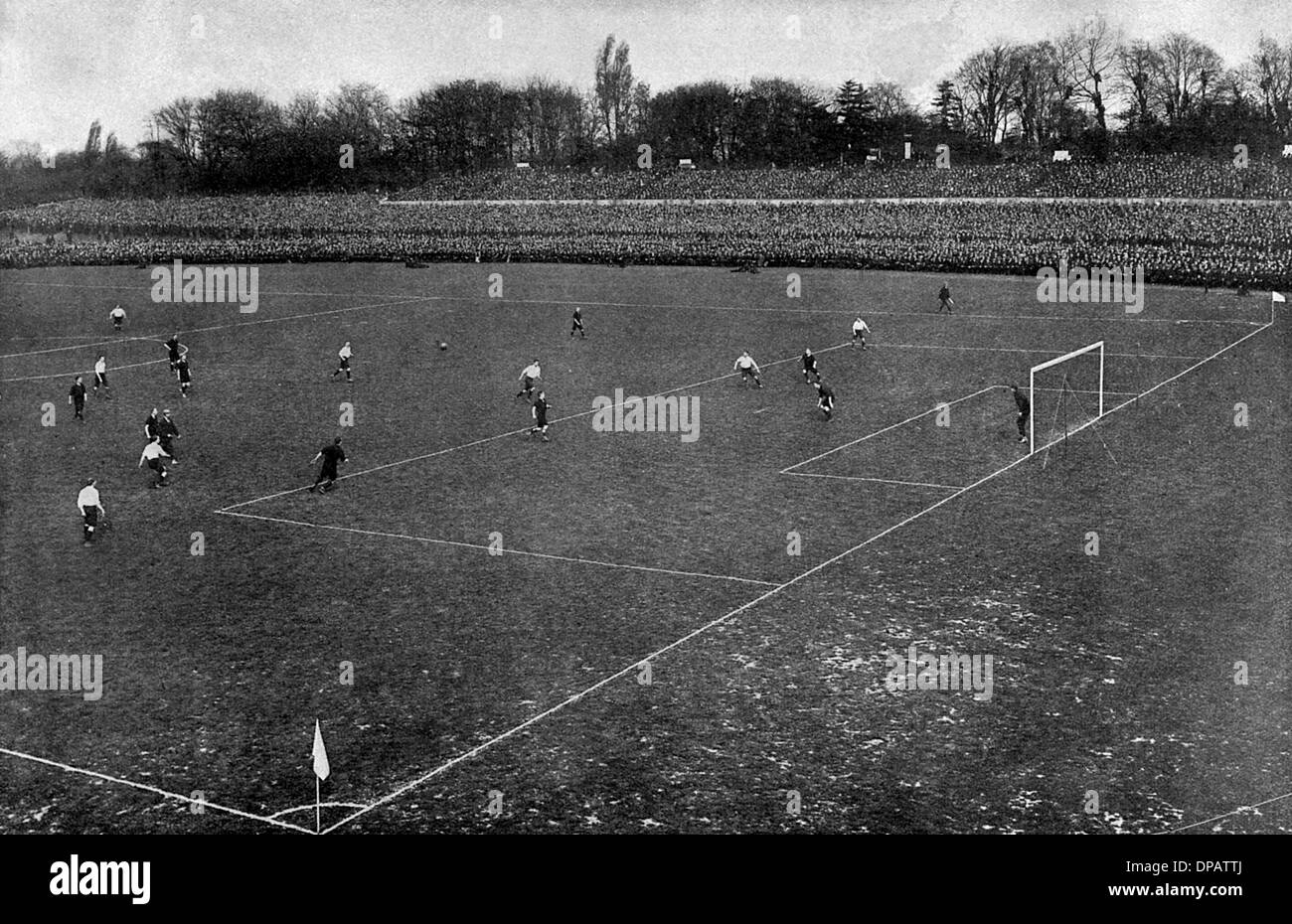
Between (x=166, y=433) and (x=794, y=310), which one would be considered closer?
(x=166, y=433)

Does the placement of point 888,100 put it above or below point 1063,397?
above

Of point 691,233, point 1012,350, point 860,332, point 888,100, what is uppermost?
point 888,100

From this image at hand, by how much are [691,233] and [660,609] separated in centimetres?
7151

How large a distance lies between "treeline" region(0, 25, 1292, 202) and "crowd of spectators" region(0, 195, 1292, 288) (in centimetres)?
412

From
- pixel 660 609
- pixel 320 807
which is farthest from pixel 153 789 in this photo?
pixel 660 609

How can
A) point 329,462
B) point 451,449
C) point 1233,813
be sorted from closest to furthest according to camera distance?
1. point 1233,813
2. point 329,462
3. point 451,449

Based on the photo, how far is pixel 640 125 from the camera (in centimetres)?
11044

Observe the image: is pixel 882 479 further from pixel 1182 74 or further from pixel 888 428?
pixel 1182 74

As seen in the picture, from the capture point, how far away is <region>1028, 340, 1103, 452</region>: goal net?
27.9m

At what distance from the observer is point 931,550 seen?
19844 mm

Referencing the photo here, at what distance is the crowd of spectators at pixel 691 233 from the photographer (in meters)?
66.2

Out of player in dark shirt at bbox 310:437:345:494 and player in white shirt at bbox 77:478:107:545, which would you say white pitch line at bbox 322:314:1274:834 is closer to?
player in dark shirt at bbox 310:437:345:494

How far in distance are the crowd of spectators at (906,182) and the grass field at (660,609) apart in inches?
1740

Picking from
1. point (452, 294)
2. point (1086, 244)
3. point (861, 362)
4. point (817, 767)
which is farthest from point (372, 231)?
point (817, 767)
